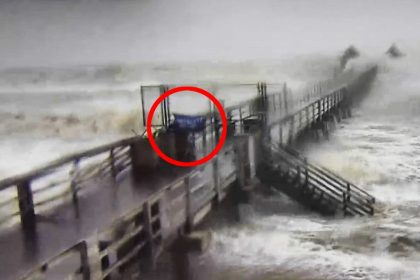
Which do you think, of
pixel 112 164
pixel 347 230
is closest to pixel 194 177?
pixel 112 164

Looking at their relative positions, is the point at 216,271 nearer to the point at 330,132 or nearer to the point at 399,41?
the point at 330,132

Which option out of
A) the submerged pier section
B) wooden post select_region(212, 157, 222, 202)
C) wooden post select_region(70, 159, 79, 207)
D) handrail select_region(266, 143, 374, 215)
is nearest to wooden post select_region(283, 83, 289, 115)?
the submerged pier section

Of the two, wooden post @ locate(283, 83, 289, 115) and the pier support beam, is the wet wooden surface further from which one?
wooden post @ locate(283, 83, 289, 115)

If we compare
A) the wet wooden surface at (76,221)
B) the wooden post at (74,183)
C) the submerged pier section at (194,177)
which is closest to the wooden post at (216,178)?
the submerged pier section at (194,177)

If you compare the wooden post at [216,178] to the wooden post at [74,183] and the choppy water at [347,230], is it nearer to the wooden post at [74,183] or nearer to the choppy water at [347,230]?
the choppy water at [347,230]

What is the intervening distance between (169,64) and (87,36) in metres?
0.37

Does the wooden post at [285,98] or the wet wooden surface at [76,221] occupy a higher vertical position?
the wooden post at [285,98]

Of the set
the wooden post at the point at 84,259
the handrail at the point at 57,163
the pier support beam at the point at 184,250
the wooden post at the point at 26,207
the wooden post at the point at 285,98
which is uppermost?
the wooden post at the point at 285,98

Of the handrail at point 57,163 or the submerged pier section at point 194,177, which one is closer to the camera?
the handrail at point 57,163

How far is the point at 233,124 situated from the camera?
2066mm

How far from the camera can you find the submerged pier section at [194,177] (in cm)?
185

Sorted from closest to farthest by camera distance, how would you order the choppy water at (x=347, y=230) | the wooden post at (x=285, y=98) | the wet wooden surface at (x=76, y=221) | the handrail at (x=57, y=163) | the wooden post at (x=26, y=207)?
1. the wet wooden surface at (x=76, y=221)
2. the handrail at (x=57, y=163)
3. the wooden post at (x=26, y=207)
4. the choppy water at (x=347, y=230)
5. the wooden post at (x=285, y=98)

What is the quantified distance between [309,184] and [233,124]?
0.40 m

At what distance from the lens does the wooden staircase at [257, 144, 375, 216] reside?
2.01 m
